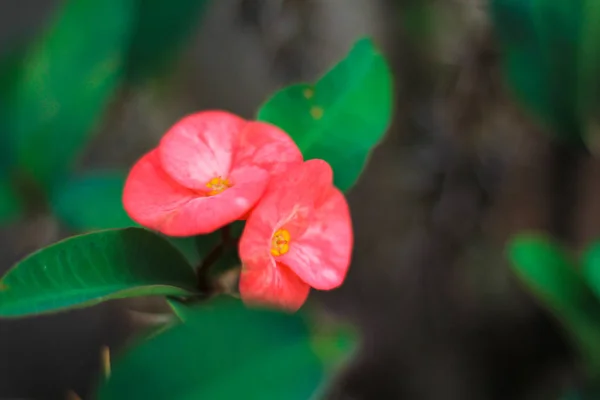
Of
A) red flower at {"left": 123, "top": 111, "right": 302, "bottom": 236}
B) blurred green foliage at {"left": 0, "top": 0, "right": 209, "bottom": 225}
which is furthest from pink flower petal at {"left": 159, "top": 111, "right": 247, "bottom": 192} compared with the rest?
blurred green foliage at {"left": 0, "top": 0, "right": 209, "bottom": 225}

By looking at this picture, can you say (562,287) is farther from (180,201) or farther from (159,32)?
(159,32)

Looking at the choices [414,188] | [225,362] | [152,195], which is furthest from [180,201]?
[414,188]

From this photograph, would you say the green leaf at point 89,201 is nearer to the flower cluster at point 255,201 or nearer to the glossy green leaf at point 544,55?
the flower cluster at point 255,201

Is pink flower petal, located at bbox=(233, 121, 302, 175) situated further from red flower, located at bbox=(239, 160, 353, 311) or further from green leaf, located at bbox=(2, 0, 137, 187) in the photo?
green leaf, located at bbox=(2, 0, 137, 187)

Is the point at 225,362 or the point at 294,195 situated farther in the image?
the point at 294,195

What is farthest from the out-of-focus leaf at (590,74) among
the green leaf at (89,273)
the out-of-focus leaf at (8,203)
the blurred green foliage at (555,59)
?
the out-of-focus leaf at (8,203)

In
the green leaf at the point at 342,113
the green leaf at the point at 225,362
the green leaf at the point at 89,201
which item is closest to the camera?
the green leaf at the point at 225,362

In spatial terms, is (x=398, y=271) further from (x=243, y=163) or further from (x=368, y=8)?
(x=243, y=163)
